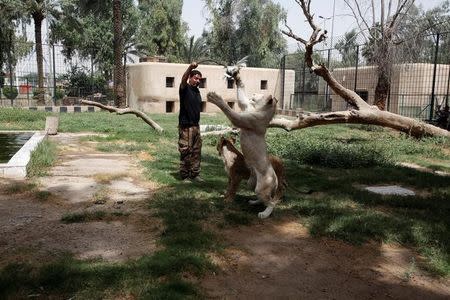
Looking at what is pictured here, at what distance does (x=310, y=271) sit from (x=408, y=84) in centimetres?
1818

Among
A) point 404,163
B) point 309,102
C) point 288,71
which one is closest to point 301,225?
point 404,163

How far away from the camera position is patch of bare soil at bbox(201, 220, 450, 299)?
355 centimetres

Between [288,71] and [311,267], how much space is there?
23.2 m

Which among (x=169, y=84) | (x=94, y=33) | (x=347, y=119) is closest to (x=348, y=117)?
(x=347, y=119)

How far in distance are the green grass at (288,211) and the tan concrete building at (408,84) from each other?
27.8 feet

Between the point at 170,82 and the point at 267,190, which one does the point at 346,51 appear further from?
the point at 267,190

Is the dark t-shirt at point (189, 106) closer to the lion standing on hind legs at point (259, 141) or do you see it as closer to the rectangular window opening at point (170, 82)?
the lion standing on hind legs at point (259, 141)

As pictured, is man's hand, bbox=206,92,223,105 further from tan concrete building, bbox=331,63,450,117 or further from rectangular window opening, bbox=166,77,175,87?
rectangular window opening, bbox=166,77,175,87

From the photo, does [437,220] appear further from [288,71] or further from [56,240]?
[288,71]

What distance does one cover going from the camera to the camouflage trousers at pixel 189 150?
6.90 m

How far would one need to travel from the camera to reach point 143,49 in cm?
4494

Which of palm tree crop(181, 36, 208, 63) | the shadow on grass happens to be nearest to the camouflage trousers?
the shadow on grass

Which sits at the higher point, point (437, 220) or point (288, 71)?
point (288, 71)

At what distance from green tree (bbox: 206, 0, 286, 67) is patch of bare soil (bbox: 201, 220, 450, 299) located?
→ 39.4m
